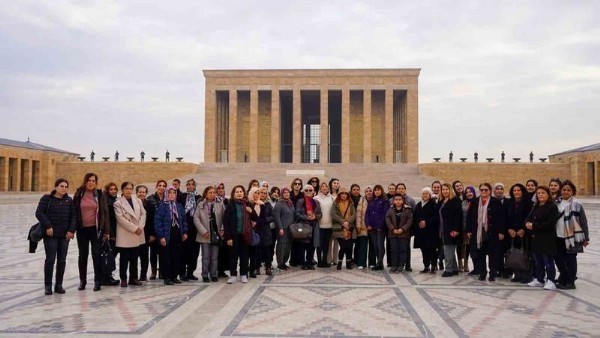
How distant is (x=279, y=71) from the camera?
3816 centimetres

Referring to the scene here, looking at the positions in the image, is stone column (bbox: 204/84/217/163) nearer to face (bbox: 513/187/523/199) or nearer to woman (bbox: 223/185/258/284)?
woman (bbox: 223/185/258/284)

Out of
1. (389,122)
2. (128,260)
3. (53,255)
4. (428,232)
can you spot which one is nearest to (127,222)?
(128,260)

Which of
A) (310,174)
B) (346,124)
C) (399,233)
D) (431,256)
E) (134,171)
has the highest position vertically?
(346,124)

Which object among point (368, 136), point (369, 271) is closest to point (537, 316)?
point (369, 271)

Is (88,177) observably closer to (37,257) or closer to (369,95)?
(37,257)

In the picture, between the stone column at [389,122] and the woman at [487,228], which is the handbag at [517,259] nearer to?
the woman at [487,228]

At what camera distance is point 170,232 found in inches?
293

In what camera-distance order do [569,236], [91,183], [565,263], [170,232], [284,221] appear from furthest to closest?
1. [284,221]
2. [170,232]
3. [565,263]
4. [569,236]
5. [91,183]

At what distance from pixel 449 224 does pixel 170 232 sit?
182 inches

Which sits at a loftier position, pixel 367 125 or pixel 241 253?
pixel 367 125

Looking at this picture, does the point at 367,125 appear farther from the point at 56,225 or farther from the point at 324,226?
the point at 56,225

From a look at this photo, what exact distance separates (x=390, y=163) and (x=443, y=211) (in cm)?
2835

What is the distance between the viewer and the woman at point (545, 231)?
711 cm

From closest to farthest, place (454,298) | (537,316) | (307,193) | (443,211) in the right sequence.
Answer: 1. (537,316)
2. (454,298)
3. (443,211)
4. (307,193)
